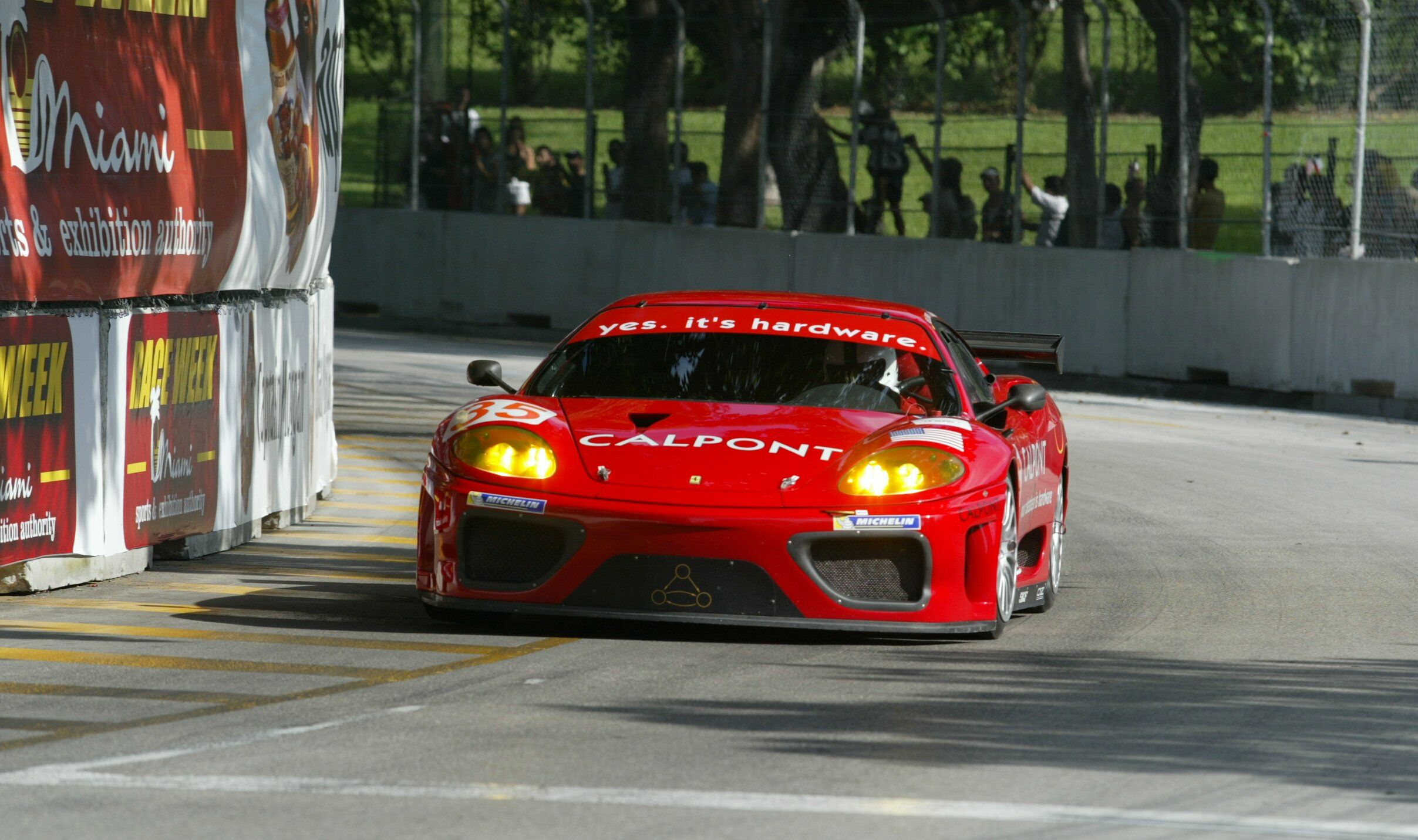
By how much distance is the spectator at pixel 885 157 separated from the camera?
23859mm

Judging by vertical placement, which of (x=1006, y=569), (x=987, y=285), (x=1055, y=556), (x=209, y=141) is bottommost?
(x=1055, y=556)

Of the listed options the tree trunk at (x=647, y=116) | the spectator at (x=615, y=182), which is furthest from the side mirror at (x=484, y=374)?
the spectator at (x=615, y=182)

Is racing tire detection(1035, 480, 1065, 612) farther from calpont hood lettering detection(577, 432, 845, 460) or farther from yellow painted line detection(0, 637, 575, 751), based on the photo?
yellow painted line detection(0, 637, 575, 751)

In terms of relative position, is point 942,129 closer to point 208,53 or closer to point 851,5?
point 851,5

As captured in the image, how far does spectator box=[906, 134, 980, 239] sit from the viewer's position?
23.1m

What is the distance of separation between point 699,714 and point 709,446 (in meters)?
1.43

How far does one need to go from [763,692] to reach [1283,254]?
49.8ft

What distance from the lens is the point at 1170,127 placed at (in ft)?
70.4

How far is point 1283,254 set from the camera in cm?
2036

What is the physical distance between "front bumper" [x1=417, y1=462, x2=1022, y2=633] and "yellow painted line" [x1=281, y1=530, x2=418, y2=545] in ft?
10.5

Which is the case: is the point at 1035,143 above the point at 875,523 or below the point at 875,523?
above

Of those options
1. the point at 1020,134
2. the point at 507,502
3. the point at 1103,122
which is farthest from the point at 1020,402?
the point at 1020,134

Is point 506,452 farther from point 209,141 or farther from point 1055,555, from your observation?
point 209,141

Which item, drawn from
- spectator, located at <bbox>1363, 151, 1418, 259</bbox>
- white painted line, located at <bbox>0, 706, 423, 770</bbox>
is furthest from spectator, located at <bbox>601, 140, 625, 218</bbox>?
white painted line, located at <bbox>0, 706, 423, 770</bbox>
